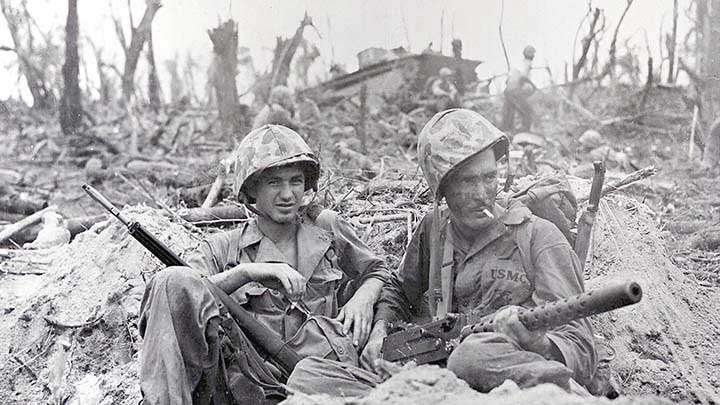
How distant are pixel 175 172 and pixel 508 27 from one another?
27.3 feet

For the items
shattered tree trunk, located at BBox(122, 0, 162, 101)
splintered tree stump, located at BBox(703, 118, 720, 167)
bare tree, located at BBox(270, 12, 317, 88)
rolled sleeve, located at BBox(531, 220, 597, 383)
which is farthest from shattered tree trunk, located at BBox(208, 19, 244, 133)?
rolled sleeve, located at BBox(531, 220, 597, 383)

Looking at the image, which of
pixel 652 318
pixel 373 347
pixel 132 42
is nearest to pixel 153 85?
pixel 132 42

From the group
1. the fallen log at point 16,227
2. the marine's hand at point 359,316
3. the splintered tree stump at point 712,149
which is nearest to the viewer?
the marine's hand at point 359,316

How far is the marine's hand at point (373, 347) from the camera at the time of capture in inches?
134

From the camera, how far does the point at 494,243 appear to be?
353 centimetres

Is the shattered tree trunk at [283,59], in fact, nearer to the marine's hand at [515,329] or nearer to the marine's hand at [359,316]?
the marine's hand at [359,316]

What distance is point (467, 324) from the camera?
2.88 m

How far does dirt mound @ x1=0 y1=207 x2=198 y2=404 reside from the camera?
15.8ft

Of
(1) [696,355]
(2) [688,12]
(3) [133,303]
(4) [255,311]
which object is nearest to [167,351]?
(4) [255,311]

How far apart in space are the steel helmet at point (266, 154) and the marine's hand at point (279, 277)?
2.20ft

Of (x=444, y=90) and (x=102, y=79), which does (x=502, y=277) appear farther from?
(x=102, y=79)

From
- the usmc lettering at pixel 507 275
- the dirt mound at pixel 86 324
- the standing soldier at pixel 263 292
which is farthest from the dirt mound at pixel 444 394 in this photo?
the dirt mound at pixel 86 324

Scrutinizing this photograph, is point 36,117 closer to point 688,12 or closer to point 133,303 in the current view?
point 133,303

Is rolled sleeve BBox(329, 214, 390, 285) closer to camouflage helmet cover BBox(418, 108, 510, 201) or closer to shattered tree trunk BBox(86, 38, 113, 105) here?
camouflage helmet cover BBox(418, 108, 510, 201)
